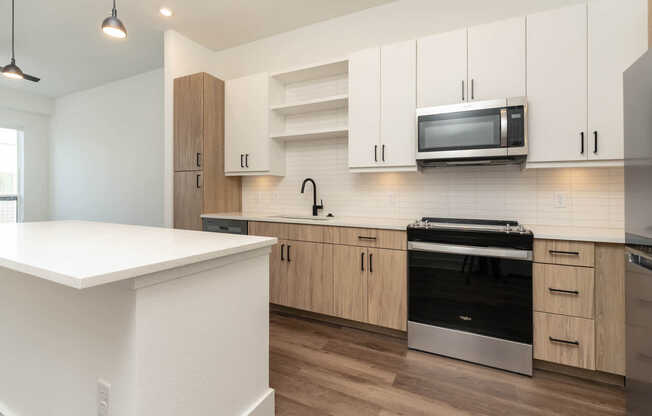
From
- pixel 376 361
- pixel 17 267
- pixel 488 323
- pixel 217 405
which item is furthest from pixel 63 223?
pixel 488 323

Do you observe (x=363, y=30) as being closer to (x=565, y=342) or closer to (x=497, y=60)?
(x=497, y=60)

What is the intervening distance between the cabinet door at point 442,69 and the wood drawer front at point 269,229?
162cm

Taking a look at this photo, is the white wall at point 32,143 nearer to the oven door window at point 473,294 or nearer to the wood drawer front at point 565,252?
the oven door window at point 473,294

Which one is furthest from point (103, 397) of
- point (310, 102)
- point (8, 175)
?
point (8, 175)

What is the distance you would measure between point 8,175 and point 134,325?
23.8ft

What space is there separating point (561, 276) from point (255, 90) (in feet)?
10.3

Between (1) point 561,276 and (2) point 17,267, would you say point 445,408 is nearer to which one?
(1) point 561,276

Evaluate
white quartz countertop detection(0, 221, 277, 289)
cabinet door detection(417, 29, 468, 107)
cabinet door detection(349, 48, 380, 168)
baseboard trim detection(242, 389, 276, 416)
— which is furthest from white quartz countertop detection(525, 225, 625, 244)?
baseboard trim detection(242, 389, 276, 416)

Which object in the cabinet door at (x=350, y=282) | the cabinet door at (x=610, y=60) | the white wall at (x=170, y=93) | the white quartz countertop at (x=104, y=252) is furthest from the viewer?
the white wall at (x=170, y=93)

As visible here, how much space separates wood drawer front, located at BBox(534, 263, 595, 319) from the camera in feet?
6.14

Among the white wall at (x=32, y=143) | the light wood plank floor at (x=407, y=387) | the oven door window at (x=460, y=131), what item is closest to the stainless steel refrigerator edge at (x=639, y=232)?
the light wood plank floor at (x=407, y=387)

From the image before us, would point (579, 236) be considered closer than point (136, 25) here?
Yes

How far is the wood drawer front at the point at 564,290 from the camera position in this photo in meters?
1.87

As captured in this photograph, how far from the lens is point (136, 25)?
3.39m
